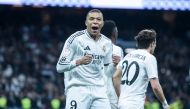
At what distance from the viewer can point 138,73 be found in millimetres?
7059

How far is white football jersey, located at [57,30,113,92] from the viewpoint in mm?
7383

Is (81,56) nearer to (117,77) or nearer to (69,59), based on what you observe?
(69,59)

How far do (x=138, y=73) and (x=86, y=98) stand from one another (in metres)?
0.78

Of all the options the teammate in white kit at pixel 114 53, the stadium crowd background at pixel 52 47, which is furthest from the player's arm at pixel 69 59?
the stadium crowd background at pixel 52 47

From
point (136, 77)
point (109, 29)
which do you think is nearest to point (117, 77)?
point (136, 77)

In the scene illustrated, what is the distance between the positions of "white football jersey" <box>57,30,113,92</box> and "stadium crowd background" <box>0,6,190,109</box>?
32.8 ft

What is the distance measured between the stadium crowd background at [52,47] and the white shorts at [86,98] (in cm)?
1005

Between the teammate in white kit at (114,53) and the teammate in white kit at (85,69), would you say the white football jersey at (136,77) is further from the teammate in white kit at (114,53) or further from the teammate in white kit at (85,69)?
the teammate in white kit at (114,53)

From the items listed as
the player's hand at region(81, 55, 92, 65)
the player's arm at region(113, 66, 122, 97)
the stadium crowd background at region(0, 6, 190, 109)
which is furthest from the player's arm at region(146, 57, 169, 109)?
the stadium crowd background at region(0, 6, 190, 109)

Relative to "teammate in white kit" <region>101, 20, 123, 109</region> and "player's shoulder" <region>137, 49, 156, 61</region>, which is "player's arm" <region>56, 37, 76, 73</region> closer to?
"player's shoulder" <region>137, 49, 156, 61</region>

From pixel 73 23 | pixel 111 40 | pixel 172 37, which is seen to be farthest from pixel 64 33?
pixel 111 40

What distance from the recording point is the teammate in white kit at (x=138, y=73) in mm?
7016

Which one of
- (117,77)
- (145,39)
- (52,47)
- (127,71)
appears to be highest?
(145,39)

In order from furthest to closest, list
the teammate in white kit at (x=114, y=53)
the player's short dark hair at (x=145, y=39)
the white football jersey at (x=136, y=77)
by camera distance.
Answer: the teammate in white kit at (x=114, y=53) < the player's short dark hair at (x=145, y=39) < the white football jersey at (x=136, y=77)
